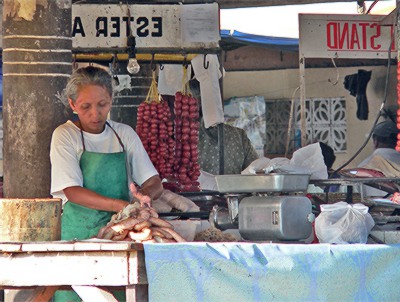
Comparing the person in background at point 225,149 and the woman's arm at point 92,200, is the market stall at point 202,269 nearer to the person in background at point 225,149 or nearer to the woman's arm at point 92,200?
the woman's arm at point 92,200

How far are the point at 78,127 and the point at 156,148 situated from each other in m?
1.96

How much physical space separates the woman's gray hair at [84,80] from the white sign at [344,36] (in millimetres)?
2412

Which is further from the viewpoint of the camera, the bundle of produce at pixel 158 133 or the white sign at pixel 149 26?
the bundle of produce at pixel 158 133

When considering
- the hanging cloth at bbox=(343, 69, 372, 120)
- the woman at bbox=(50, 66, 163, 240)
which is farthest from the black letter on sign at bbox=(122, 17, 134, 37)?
the hanging cloth at bbox=(343, 69, 372, 120)

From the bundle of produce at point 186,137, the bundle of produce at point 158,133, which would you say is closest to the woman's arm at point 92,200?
the bundle of produce at point 158,133

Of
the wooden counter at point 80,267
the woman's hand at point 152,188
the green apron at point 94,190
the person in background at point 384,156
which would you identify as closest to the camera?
the wooden counter at point 80,267

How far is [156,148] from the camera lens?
21.3 ft

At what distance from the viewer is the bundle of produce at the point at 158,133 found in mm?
6473

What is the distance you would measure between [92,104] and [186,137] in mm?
2400

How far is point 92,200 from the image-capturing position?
14.1 ft

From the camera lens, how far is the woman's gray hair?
4.45 meters

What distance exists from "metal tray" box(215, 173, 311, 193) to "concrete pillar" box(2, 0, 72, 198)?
106cm

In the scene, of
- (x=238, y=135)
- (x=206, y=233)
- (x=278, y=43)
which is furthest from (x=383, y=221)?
(x=278, y=43)

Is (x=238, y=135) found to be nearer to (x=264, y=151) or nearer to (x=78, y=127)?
(x=264, y=151)
